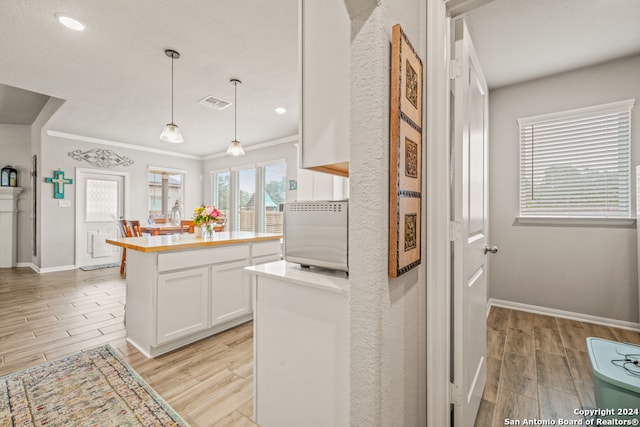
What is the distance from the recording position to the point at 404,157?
1.00m

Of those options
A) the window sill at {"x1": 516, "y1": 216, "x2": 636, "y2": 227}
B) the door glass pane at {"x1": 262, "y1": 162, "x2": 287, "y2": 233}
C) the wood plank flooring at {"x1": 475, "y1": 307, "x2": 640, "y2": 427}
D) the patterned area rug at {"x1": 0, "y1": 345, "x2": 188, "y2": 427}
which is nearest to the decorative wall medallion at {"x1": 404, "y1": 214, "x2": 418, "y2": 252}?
the wood plank flooring at {"x1": 475, "y1": 307, "x2": 640, "y2": 427}

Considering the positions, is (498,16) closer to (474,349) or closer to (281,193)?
(474,349)

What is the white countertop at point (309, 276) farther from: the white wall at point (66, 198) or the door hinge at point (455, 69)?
the white wall at point (66, 198)

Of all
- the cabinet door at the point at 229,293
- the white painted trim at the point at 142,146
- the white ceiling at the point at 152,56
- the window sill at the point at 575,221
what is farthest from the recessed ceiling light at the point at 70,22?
the window sill at the point at 575,221

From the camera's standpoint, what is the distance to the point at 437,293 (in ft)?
4.08

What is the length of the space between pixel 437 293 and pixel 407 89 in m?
0.85

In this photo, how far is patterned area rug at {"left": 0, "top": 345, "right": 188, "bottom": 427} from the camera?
1.55 metres

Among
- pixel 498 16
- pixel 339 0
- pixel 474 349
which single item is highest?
pixel 498 16

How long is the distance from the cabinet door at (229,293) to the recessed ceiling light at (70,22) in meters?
2.26

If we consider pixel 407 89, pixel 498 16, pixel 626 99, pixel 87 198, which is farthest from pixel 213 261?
pixel 87 198

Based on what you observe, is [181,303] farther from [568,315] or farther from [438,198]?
[568,315]

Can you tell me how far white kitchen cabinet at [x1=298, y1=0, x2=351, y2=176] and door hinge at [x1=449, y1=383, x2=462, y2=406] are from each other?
1138 mm

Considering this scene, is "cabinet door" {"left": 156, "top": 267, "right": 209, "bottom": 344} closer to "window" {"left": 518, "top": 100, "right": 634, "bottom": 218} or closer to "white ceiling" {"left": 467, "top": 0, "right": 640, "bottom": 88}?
"white ceiling" {"left": 467, "top": 0, "right": 640, "bottom": 88}

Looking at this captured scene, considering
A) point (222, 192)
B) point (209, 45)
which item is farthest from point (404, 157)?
point (222, 192)
